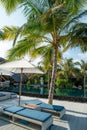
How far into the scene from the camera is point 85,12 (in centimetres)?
929

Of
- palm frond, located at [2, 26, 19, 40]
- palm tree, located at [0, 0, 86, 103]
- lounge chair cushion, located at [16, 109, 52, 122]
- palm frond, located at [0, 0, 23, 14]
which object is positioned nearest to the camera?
lounge chair cushion, located at [16, 109, 52, 122]

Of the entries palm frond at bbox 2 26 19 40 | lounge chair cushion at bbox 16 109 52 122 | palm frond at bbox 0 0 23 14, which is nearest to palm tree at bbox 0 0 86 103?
palm frond at bbox 2 26 19 40

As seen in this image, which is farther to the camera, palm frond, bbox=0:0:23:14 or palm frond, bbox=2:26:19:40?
palm frond, bbox=2:26:19:40

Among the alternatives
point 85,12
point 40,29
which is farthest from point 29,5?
point 85,12

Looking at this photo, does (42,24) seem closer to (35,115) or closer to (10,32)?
(10,32)

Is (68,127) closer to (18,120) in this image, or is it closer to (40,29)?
(18,120)

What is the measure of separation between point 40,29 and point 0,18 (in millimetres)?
2428

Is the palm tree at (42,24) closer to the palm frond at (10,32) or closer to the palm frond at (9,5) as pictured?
the palm frond at (10,32)

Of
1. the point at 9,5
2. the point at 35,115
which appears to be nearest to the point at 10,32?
the point at 9,5

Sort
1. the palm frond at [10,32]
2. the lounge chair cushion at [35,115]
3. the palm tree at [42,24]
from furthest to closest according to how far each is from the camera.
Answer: the palm frond at [10,32], the palm tree at [42,24], the lounge chair cushion at [35,115]

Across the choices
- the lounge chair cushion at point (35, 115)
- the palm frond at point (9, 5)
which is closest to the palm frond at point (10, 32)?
the palm frond at point (9, 5)

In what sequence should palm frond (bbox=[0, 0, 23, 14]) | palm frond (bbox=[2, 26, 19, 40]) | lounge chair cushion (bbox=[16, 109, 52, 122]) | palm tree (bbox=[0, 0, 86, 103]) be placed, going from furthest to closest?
palm frond (bbox=[2, 26, 19, 40])
palm tree (bbox=[0, 0, 86, 103])
palm frond (bbox=[0, 0, 23, 14])
lounge chair cushion (bbox=[16, 109, 52, 122])

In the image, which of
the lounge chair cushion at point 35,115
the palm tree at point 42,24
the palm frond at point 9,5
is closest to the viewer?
the lounge chair cushion at point 35,115

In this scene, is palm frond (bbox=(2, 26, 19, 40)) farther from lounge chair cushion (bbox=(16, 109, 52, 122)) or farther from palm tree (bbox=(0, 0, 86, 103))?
lounge chair cushion (bbox=(16, 109, 52, 122))
